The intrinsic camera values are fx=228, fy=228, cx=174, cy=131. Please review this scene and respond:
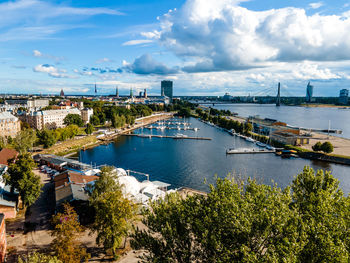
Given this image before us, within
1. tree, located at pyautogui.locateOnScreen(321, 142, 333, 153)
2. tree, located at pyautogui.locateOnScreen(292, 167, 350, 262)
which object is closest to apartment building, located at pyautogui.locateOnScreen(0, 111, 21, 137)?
tree, located at pyautogui.locateOnScreen(292, 167, 350, 262)

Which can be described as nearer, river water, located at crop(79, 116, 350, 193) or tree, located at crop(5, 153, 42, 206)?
tree, located at crop(5, 153, 42, 206)

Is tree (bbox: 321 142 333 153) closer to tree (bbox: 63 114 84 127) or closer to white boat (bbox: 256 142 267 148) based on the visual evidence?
white boat (bbox: 256 142 267 148)

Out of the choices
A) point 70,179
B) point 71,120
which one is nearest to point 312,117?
point 71,120

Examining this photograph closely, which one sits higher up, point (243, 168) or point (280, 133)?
point (280, 133)

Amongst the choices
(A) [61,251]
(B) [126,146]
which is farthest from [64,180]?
(B) [126,146]

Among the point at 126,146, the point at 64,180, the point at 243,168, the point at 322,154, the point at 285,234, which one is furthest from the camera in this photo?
the point at 126,146

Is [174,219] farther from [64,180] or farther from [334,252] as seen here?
[64,180]
